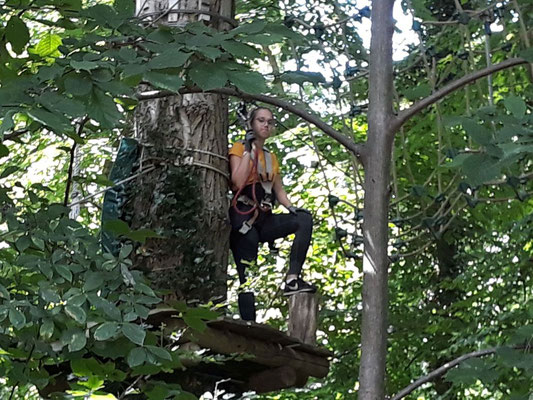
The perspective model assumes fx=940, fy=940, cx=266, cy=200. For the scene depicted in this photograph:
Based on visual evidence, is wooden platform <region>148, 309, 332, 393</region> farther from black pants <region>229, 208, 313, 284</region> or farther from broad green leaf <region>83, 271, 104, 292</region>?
broad green leaf <region>83, 271, 104, 292</region>

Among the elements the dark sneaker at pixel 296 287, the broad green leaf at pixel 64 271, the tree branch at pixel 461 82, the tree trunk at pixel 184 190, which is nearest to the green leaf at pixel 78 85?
the broad green leaf at pixel 64 271

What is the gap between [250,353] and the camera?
12.1 feet

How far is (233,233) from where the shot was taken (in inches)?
164

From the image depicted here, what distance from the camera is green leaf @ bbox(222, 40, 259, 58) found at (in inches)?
91.4

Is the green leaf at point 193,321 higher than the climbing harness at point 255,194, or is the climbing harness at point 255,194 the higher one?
the climbing harness at point 255,194

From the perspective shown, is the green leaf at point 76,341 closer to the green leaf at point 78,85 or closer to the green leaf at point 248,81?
the green leaf at point 78,85

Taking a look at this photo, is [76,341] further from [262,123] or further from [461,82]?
[262,123]

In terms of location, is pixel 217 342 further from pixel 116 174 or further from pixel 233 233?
pixel 116 174

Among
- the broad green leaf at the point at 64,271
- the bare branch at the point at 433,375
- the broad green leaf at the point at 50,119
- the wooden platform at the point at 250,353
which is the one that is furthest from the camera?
the wooden platform at the point at 250,353

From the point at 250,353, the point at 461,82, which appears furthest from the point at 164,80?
the point at 250,353

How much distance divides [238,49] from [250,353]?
1.67m

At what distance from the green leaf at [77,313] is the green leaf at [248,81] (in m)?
0.72

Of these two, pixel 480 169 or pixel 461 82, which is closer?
pixel 480 169

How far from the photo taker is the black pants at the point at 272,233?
416 centimetres
